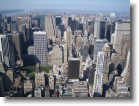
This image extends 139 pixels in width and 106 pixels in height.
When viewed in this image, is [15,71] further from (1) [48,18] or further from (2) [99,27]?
(2) [99,27]

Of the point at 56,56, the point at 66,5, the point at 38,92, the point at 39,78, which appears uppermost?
the point at 66,5

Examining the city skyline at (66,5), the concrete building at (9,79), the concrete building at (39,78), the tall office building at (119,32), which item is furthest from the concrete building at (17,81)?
the tall office building at (119,32)

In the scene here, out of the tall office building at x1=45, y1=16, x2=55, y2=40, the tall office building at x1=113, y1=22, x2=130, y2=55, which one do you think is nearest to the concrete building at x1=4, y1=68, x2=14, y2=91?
the tall office building at x1=45, y1=16, x2=55, y2=40

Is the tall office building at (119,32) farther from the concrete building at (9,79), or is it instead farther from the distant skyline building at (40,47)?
the concrete building at (9,79)

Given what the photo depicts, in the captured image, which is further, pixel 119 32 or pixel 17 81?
pixel 17 81

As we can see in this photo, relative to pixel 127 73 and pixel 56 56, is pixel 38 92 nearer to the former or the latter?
pixel 56 56

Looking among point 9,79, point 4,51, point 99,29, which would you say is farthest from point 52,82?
point 99,29

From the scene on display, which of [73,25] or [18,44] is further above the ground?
[73,25]
